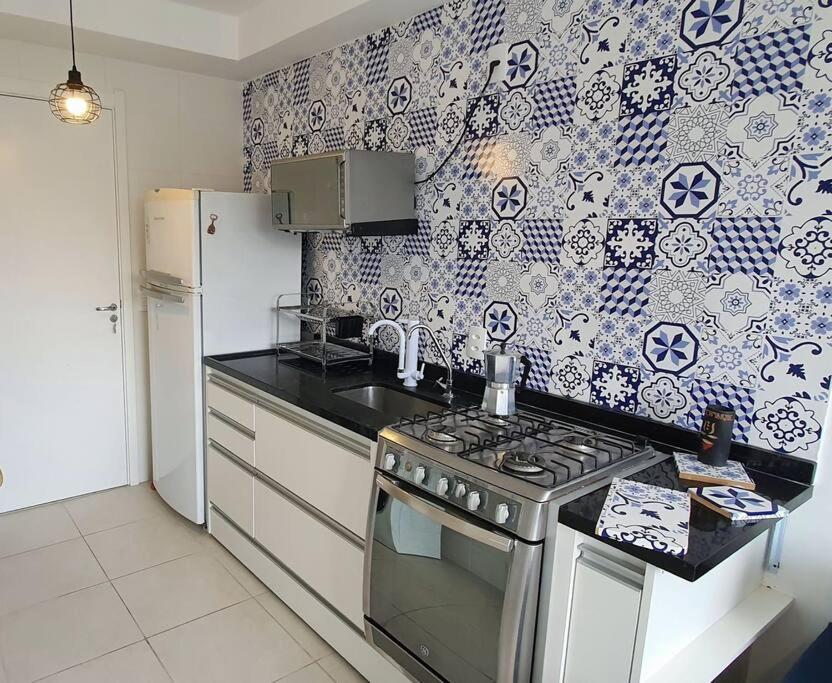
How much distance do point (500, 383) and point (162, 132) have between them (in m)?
2.58

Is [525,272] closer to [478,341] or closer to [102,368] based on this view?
[478,341]

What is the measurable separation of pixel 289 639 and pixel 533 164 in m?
1.96

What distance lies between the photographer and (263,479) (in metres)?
2.46

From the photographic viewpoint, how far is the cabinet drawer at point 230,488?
2585 mm

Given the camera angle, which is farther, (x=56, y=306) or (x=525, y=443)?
(x=56, y=306)

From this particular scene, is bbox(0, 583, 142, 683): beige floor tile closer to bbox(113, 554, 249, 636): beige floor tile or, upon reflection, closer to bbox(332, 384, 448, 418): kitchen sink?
bbox(113, 554, 249, 636): beige floor tile

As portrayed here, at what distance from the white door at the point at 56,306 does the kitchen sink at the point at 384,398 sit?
65.4 inches

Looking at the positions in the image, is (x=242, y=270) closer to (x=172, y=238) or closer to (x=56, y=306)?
(x=172, y=238)

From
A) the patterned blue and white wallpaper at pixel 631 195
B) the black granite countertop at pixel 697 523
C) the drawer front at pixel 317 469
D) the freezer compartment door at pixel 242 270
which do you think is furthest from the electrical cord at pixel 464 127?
the black granite countertop at pixel 697 523

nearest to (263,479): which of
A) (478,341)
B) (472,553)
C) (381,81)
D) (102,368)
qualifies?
(478,341)

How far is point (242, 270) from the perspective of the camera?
9.53ft

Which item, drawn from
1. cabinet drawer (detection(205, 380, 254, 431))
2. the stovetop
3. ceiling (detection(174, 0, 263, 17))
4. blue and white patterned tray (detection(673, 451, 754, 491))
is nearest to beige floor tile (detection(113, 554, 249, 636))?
cabinet drawer (detection(205, 380, 254, 431))

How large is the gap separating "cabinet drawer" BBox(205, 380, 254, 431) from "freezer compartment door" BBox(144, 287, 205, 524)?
9 centimetres

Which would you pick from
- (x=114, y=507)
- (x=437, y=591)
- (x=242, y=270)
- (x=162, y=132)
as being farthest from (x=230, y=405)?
(x=162, y=132)
